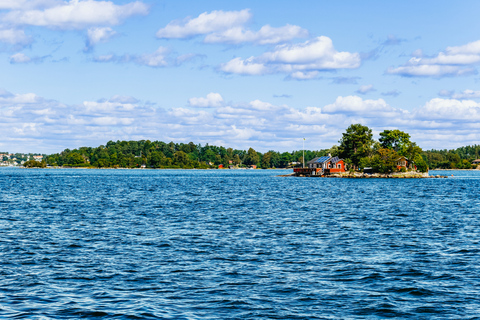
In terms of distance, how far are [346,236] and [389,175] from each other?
14603cm

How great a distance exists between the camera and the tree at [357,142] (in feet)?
579

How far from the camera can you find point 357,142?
17775 cm

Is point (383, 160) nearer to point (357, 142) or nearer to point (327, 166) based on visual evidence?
point (357, 142)

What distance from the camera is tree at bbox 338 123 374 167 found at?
176500 mm

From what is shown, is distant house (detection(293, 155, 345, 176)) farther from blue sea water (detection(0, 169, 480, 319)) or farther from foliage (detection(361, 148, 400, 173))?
blue sea water (detection(0, 169, 480, 319))

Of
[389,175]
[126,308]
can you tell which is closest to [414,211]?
[126,308]

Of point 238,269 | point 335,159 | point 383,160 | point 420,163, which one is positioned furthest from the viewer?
point 335,159

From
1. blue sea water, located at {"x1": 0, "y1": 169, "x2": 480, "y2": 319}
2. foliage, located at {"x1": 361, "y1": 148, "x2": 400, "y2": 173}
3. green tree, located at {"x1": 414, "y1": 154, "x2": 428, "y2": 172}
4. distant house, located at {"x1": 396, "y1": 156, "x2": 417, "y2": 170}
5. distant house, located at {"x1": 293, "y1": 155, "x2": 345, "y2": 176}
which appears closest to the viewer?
blue sea water, located at {"x1": 0, "y1": 169, "x2": 480, "y2": 319}

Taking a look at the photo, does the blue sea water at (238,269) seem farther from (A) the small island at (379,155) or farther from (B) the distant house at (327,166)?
(B) the distant house at (327,166)

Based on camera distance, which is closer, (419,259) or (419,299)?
(419,299)

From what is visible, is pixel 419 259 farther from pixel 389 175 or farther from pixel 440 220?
pixel 389 175

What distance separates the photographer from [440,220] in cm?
4441

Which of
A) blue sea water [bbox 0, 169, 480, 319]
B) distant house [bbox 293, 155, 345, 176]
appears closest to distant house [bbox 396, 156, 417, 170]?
distant house [bbox 293, 155, 345, 176]

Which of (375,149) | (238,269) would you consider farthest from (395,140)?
(238,269)
